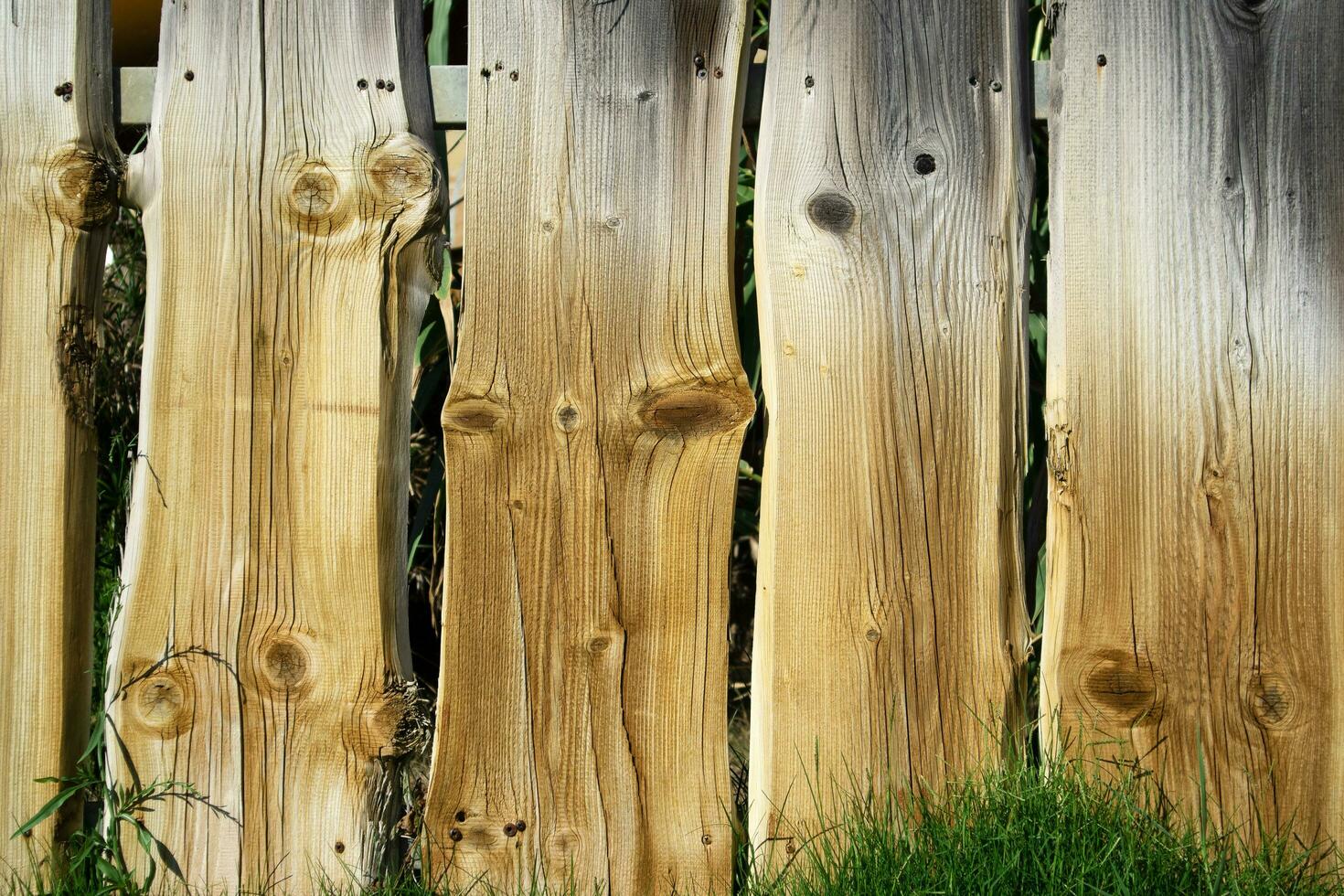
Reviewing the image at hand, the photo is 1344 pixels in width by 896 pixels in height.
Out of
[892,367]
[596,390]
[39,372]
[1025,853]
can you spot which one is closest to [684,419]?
[596,390]

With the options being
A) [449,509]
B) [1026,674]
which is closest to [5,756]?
[449,509]

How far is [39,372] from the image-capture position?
178 centimetres

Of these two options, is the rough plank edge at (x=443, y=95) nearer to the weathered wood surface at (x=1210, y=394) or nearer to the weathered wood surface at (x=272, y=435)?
the weathered wood surface at (x=272, y=435)

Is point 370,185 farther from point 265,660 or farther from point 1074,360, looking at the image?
point 1074,360

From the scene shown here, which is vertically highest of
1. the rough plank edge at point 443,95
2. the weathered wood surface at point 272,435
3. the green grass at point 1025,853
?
the rough plank edge at point 443,95

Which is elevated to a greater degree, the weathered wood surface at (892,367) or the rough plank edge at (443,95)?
the rough plank edge at (443,95)

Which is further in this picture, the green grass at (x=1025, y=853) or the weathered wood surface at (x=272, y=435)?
the weathered wood surface at (x=272, y=435)

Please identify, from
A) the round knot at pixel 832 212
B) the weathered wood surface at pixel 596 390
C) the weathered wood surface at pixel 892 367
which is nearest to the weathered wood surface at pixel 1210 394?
the weathered wood surface at pixel 892 367

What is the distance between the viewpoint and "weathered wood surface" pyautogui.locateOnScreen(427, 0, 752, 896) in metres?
1.75

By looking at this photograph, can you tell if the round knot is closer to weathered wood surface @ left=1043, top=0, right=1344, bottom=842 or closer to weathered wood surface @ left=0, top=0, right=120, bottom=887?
weathered wood surface @ left=1043, top=0, right=1344, bottom=842

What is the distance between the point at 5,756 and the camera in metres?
1.79

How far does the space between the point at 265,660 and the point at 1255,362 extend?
5.36ft

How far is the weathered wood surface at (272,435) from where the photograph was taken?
5.79 feet

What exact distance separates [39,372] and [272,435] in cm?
39
